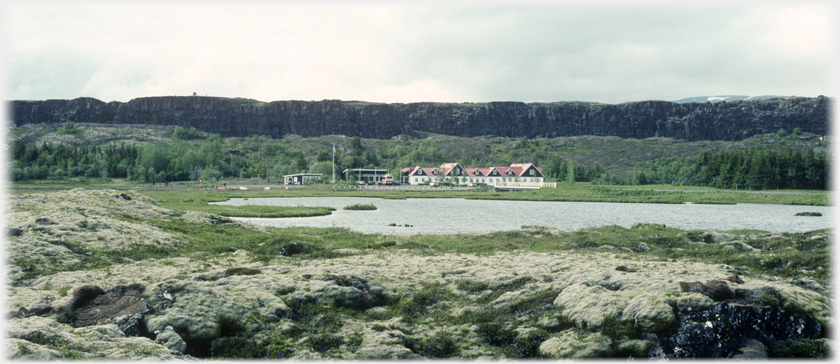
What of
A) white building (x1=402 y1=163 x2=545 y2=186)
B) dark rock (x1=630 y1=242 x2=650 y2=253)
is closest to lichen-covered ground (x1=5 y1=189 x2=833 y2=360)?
dark rock (x1=630 y1=242 x2=650 y2=253)

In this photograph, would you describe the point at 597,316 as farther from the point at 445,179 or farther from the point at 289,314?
the point at 445,179

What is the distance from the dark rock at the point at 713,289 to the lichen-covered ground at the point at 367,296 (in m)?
0.13

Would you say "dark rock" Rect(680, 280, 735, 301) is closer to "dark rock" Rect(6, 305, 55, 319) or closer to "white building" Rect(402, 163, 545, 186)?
"dark rock" Rect(6, 305, 55, 319)

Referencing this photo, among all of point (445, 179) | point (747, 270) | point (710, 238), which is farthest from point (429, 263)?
point (445, 179)

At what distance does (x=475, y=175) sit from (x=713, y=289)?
133512mm

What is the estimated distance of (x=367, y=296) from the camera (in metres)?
14.4

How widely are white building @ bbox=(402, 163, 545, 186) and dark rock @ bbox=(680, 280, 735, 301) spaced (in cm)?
12198

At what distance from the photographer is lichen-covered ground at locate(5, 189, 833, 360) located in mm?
10656

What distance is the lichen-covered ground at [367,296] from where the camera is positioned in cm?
1066

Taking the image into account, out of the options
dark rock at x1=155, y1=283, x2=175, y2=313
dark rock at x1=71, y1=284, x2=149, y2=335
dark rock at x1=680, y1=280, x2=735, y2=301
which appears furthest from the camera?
dark rock at x1=155, y1=283, x2=175, y2=313

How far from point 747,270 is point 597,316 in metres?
8.89

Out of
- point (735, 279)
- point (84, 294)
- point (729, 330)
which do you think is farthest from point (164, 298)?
point (735, 279)

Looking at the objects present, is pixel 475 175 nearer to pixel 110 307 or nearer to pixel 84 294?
pixel 84 294

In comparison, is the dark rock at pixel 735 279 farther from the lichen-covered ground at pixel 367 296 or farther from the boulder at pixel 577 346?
the boulder at pixel 577 346
